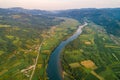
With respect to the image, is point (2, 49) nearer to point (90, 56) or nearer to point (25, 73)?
point (25, 73)

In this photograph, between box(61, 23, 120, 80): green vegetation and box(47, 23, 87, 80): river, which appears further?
box(61, 23, 120, 80): green vegetation

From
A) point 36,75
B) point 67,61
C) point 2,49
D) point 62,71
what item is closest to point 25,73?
point 36,75

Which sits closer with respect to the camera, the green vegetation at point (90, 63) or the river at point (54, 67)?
the river at point (54, 67)

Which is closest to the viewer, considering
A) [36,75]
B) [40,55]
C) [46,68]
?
[36,75]

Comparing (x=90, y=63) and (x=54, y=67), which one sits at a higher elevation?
(x=54, y=67)

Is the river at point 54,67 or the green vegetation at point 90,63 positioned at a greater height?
the river at point 54,67

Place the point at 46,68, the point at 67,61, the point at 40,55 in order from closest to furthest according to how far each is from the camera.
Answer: the point at 46,68, the point at 67,61, the point at 40,55

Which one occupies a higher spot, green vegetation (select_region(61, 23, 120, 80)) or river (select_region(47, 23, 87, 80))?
river (select_region(47, 23, 87, 80))

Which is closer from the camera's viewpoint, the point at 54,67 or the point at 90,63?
the point at 54,67

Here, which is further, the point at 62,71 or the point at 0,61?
the point at 0,61
